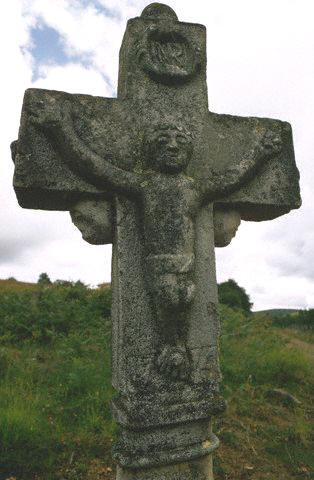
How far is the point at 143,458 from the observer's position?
8.37 ft

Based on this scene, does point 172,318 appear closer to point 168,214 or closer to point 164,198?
point 168,214

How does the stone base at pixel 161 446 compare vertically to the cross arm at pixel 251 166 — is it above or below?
below

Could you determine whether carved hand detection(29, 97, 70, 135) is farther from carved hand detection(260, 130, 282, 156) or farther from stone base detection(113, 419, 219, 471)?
stone base detection(113, 419, 219, 471)

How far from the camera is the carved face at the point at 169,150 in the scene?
109 inches

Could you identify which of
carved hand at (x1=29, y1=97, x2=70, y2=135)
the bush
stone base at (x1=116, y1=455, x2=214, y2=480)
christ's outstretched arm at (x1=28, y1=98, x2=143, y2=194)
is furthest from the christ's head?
the bush

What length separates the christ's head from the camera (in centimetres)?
277

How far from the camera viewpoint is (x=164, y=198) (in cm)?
273

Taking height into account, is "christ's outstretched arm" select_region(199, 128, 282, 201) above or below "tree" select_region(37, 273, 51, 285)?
below

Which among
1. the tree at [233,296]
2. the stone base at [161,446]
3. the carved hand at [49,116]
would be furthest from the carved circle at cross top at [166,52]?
the tree at [233,296]

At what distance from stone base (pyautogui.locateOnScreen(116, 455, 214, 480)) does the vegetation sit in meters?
1.69

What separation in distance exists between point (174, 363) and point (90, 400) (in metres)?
2.99

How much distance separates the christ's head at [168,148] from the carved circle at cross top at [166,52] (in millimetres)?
423

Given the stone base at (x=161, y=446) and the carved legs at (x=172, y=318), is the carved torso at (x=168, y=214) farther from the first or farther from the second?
the stone base at (x=161, y=446)

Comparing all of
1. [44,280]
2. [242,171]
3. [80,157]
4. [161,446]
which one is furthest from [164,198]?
[44,280]
